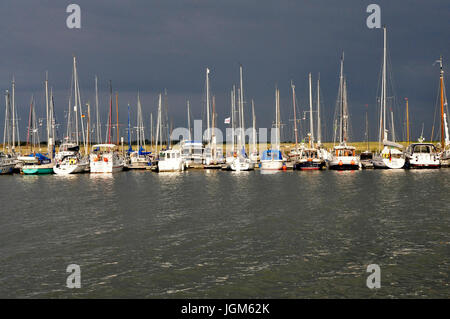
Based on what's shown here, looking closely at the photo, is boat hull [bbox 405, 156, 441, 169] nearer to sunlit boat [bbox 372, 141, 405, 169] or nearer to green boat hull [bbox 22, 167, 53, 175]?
sunlit boat [bbox 372, 141, 405, 169]

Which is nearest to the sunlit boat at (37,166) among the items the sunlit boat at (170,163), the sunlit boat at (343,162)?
the sunlit boat at (170,163)

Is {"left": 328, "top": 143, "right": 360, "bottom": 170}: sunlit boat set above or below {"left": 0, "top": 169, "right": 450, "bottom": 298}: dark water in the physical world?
above

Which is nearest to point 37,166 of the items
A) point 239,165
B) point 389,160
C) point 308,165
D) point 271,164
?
point 239,165

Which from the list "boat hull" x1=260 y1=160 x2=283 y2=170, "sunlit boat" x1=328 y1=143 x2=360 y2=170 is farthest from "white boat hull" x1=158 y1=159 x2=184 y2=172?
"sunlit boat" x1=328 y1=143 x2=360 y2=170

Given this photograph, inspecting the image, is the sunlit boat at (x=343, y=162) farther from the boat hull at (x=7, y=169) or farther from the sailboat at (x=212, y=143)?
the boat hull at (x=7, y=169)

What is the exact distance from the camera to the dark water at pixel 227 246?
15.9 metres

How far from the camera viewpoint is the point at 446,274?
17.1 m

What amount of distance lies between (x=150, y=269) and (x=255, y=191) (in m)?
31.3

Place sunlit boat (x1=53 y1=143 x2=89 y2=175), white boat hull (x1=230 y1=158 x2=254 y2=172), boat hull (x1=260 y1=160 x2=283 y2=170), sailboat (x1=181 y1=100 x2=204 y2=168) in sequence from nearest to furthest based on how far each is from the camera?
sunlit boat (x1=53 y1=143 x2=89 y2=175) → boat hull (x1=260 y1=160 x2=283 y2=170) → white boat hull (x1=230 y1=158 x2=254 y2=172) → sailboat (x1=181 y1=100 x2=204 y2=168)

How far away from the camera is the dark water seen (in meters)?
15.9

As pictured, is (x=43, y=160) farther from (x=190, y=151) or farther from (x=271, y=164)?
(x=271, y=164)
